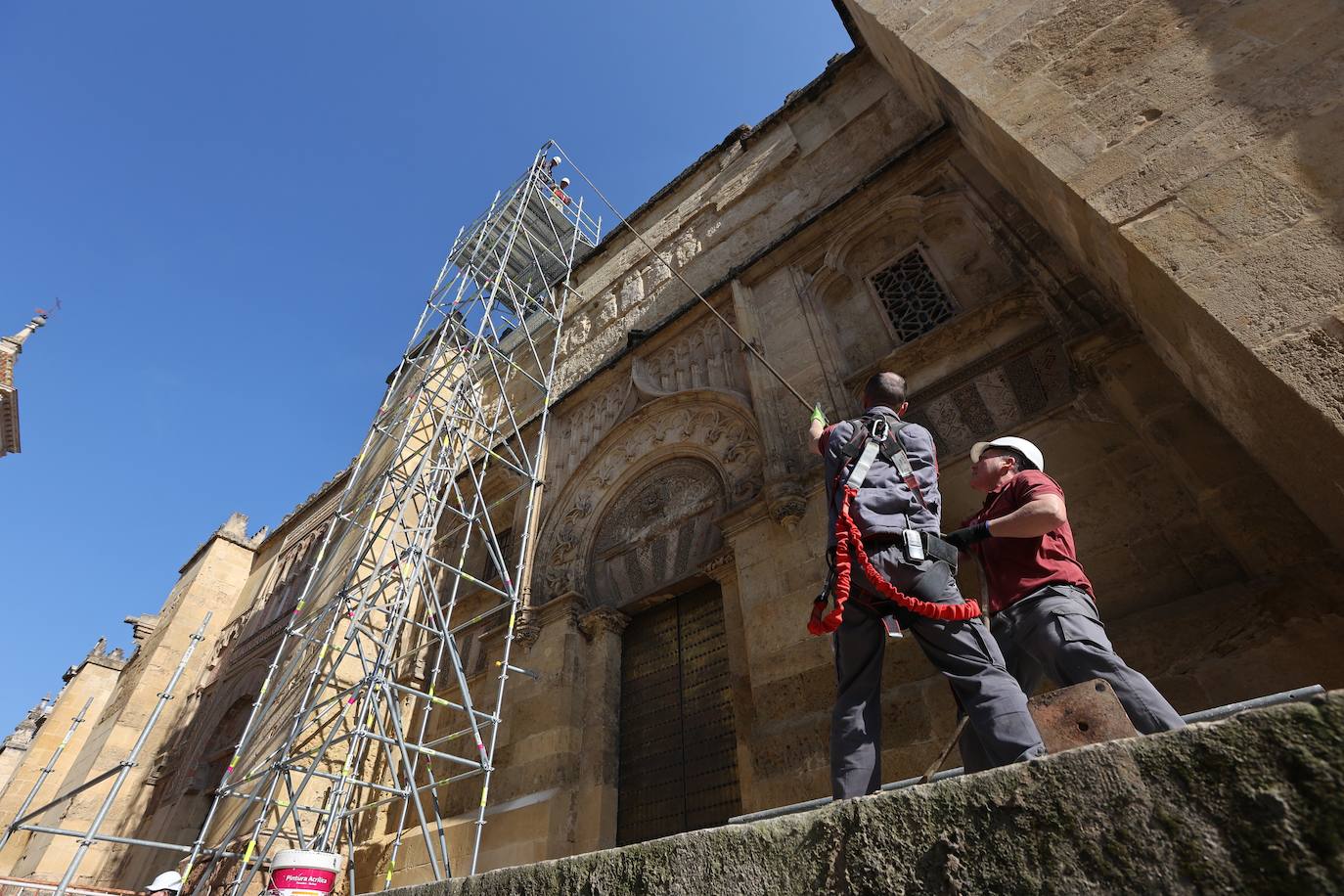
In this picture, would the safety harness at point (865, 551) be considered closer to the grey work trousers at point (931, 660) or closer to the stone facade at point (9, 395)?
the grey work trousers at point (931, 660)

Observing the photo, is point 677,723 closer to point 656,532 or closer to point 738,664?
point 738,664

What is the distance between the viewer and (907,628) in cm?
241

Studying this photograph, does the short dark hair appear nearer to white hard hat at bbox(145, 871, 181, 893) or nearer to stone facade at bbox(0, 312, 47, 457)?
white hard hat at bbox(145, 871, 181, 893)

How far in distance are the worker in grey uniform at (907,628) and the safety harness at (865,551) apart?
0.04ft

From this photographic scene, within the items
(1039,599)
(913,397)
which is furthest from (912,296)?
(1039,599)

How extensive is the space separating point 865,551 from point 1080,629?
2.31 ft

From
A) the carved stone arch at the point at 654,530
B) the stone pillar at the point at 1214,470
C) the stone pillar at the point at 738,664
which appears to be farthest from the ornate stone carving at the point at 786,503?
the stone pillar at the point at 1214,470

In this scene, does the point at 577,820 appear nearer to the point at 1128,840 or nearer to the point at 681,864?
the point at 681,864

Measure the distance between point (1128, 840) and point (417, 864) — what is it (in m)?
6.73

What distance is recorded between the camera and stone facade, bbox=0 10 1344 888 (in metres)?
3.05

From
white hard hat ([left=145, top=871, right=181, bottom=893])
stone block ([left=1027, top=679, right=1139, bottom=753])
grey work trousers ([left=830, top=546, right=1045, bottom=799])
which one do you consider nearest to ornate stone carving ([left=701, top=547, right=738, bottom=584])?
grey work trousers ([left=830, top=546, right=1045, bottom=799])

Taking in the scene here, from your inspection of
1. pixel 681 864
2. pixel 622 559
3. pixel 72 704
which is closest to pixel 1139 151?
pixel 681 864

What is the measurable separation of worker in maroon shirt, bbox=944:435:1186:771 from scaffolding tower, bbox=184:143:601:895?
4250mm

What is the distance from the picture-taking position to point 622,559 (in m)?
7.30
